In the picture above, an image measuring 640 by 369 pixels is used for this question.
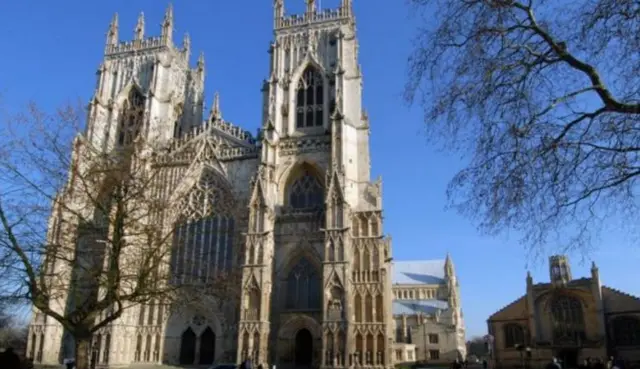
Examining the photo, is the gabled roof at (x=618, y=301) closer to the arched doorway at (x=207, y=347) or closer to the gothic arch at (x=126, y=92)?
the arched doorway at (x=207, y=347)

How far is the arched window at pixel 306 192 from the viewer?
35750 millimetres

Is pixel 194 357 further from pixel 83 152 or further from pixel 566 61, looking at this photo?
pixel 566 61

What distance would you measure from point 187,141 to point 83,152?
2161cm

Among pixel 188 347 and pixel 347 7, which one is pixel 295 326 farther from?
pixel 347 7

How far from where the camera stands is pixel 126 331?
109 ft

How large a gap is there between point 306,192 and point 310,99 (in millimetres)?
7098

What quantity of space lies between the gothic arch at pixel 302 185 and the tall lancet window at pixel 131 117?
12669 millimetres

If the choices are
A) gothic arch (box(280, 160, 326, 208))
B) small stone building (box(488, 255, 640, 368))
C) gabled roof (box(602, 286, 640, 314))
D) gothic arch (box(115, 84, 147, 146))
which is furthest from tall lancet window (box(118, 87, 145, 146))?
gabled roof (box(602, 286, 640, 314))

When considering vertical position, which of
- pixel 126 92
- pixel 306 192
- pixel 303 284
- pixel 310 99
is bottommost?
pixel 303 284

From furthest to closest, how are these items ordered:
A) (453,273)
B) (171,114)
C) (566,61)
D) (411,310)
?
(453,273) → (411,310) → (171,114) → (566,61)

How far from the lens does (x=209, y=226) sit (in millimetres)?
36469

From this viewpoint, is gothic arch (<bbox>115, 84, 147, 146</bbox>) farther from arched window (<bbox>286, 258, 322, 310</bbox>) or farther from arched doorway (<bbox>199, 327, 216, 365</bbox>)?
arched window (<bbox>286, 258, 322, 310</bbox>)

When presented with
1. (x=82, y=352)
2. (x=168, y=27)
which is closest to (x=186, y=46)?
(x=168, y=27)

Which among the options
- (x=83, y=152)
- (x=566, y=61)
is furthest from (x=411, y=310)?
(x=566, y=61)
